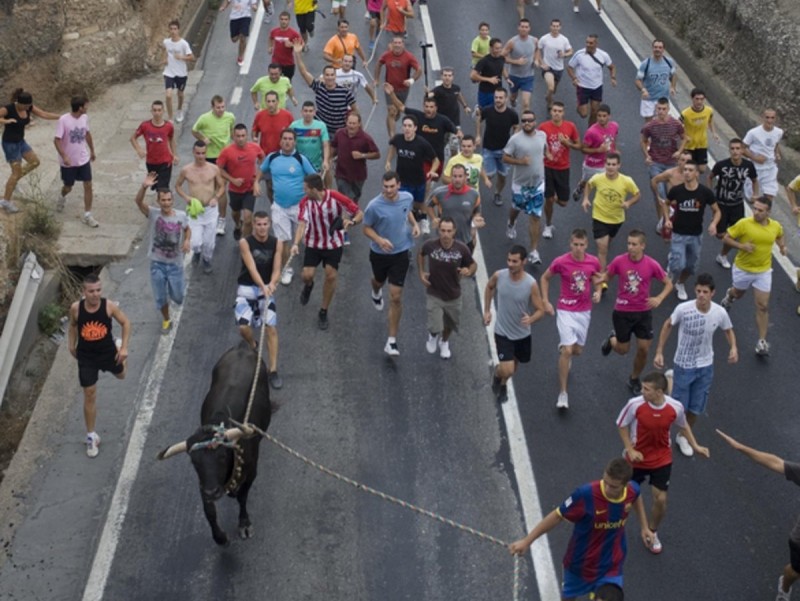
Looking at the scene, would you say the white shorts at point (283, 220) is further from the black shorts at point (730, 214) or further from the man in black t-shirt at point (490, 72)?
the black shorts at point (730, 214)

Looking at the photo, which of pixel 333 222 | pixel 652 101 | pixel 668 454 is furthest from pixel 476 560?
pixel 652 101

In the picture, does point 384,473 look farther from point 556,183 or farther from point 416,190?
point 556,183

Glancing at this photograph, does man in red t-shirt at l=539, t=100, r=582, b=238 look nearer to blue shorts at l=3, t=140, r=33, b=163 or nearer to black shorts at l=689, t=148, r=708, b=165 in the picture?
black shorts at l=689, t=148, r=708, b=165

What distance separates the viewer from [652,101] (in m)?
19.5

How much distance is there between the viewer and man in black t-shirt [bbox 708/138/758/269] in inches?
605

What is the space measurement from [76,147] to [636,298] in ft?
25.8

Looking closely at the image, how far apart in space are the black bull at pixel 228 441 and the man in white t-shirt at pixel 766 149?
8208 mm

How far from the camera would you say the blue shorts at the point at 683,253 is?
14.7m

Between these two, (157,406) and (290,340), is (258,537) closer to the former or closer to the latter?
(157,406)

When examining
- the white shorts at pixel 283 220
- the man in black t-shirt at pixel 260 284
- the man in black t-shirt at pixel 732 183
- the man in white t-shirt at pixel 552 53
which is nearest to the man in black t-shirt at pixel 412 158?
the white shorts at pixel 283 220

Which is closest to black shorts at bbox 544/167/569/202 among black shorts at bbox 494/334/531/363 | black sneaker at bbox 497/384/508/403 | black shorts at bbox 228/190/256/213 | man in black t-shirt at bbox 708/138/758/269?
man in black t-shirt at bbox 708/138/758/269

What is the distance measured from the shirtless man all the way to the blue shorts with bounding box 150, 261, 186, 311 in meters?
1.12

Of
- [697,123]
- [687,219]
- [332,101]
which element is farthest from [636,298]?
[332,101]

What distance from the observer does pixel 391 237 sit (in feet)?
45.6
